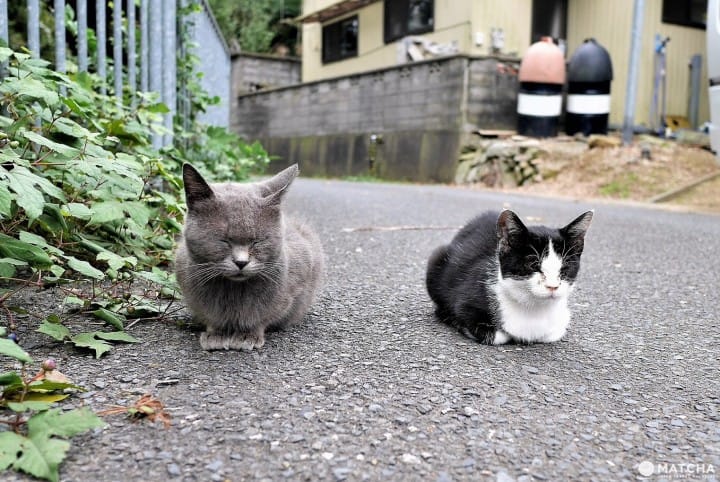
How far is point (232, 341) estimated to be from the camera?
230 centimetres

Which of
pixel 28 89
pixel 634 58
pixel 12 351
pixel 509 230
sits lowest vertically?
pixel 12 351

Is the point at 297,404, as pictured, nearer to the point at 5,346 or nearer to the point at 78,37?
the point at 5,346

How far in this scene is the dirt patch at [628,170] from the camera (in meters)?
9.67

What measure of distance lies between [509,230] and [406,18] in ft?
48.0

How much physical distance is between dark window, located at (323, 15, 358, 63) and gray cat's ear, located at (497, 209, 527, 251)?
16.4m

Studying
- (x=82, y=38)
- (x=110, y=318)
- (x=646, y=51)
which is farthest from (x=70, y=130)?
(x=646, y=51)

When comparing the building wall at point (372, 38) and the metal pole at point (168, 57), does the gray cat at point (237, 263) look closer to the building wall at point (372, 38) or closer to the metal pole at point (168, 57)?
the metal pole at point (168, 57)

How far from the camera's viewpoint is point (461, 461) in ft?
5.08

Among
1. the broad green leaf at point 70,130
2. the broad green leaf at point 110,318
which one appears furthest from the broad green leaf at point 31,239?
the broad green leaf at point 70,130

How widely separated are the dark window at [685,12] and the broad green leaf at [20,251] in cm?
1424

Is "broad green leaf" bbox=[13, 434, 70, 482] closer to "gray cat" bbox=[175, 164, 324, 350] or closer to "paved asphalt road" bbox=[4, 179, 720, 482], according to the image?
"paved asphalt road" bbox=[4, 179, 720, 482]

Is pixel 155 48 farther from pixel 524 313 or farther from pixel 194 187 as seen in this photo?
pixel 524 313

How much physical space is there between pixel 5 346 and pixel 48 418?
0.23 meters

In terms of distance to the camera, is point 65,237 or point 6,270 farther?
point 65,237
